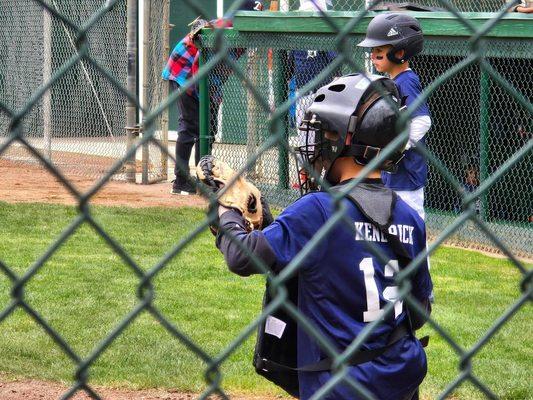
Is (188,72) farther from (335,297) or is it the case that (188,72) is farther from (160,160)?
(335,297)

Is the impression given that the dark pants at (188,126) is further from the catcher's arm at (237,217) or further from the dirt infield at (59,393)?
the catcher's arm at (237,217)

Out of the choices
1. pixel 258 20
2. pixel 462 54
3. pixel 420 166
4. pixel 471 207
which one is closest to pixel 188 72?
pixel 258 20

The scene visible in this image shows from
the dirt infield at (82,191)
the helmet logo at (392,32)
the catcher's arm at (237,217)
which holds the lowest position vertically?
the dirt infield at (82,191)

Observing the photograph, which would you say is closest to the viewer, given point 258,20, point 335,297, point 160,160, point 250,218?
point 335,297

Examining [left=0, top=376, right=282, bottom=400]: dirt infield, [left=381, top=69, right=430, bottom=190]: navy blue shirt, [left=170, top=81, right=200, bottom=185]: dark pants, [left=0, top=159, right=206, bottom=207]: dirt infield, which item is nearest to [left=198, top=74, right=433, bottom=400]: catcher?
[left=0, top=376, right=282, bottom=400]: dirt infield

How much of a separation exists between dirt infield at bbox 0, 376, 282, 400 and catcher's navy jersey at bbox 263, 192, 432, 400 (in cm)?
185

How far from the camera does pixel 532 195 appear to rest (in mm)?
Result: 8445

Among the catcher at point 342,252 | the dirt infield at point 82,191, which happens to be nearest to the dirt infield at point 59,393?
the catcher at point 342,252

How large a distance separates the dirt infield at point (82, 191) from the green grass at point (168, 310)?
2.31 ft

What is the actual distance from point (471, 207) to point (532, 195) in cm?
680

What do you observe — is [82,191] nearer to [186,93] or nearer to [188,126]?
[188,126]

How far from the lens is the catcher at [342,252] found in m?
2.95

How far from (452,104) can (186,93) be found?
2931 mm

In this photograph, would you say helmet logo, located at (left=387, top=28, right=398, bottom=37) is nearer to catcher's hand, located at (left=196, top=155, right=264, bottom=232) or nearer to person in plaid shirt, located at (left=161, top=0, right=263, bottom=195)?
catcher's hand, located at (left=196, top=155, right=264, bottom=232)
